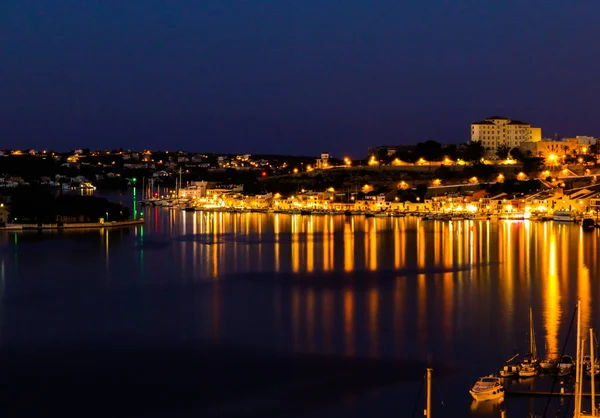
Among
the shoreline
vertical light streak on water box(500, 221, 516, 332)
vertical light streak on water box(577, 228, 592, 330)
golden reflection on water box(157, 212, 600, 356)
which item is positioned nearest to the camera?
vertical light streak on water box(577, 228, 592, 330)

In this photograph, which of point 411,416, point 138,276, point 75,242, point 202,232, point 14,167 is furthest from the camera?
point 14,167

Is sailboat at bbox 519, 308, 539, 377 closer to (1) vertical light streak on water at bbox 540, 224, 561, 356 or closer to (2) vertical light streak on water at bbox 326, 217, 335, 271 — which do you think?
(1) vertical light streak on water at bbox 540, 224, 561, 356

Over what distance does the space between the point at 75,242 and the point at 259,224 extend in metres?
5.26

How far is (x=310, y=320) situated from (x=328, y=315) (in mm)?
253

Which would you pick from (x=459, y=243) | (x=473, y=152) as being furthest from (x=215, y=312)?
(x=473, y=152)

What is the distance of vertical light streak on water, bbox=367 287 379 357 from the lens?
246 inches

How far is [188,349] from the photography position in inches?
250

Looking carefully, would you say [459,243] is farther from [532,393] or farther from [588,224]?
[532,393]

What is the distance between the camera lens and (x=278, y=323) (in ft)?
23.8

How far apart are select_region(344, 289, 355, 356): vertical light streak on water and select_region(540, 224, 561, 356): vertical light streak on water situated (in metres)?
1.22

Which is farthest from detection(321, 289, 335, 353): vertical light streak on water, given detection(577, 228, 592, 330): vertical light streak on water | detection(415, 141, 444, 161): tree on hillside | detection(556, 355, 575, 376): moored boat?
detection(415, 141, 444, 161): tree on hillside

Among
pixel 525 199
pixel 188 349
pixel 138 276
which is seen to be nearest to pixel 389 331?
pixel 188 349

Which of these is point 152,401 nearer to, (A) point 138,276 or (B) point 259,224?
(A) point 138,276

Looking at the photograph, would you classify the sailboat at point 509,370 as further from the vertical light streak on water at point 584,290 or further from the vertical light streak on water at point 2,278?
the vertical light streak on water at point 2,278
